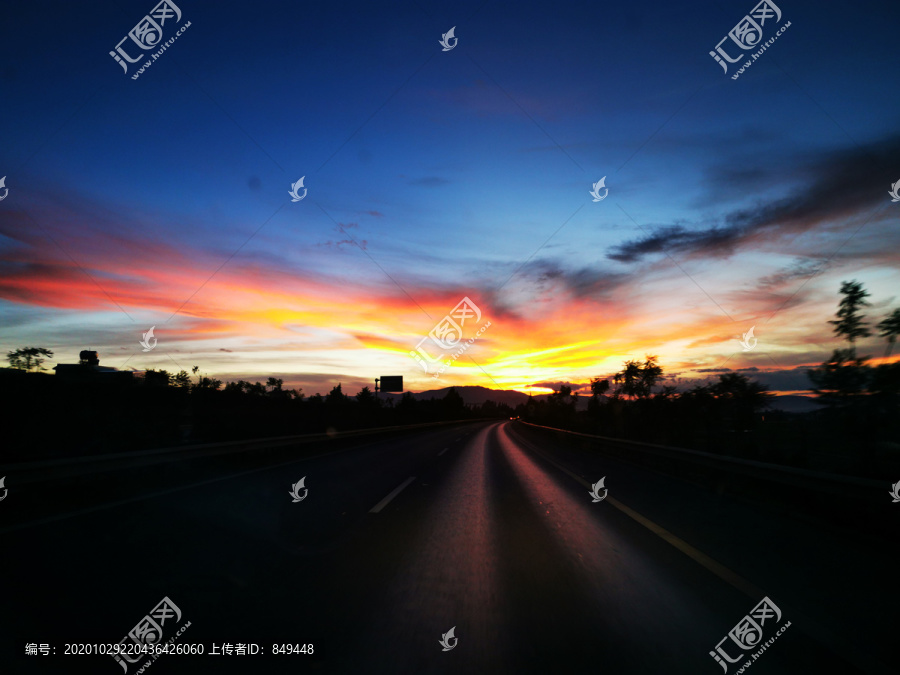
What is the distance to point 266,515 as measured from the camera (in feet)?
24.6

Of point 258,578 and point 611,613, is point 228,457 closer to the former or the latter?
point 258,578

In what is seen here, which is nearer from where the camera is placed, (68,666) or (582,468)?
(68,666)

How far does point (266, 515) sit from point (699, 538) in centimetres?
614

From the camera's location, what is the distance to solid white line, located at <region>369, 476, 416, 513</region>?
842cm

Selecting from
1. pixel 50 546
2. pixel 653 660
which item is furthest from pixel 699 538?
pixel 50 546

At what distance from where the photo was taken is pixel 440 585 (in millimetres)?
4750
